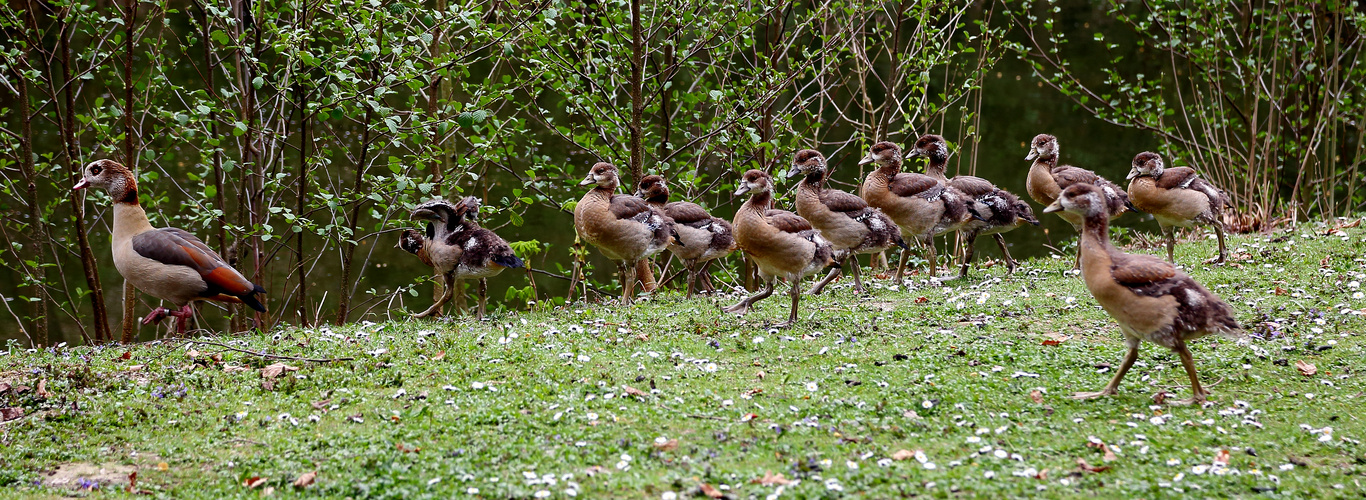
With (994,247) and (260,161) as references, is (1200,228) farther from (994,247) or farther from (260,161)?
(260,161)

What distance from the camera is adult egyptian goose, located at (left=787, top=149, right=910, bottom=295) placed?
1139cm

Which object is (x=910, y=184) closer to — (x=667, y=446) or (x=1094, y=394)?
(x=1094, y=394)

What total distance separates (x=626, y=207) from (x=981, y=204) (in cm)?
421

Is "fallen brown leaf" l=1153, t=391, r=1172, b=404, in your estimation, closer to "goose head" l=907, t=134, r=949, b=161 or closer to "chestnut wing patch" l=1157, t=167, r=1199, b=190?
"chestnut wing patch" l=1157, t=167, r=1199, b=190

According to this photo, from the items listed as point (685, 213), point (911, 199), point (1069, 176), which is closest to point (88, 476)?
point (685, 213)

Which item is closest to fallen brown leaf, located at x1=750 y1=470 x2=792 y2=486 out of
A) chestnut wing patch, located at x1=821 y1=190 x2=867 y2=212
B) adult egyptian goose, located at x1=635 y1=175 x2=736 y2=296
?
chestnut wing patch, located at x1=821 y1=190 x2=867 y2=212

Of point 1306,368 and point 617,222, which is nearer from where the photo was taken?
point 1306,368

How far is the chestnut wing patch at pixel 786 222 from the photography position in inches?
398

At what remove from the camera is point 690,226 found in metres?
12.0

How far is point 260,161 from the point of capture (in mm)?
11945

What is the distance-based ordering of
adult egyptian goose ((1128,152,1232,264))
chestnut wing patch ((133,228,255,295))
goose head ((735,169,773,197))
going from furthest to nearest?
adult egyptian goose ((1128,152,1232,264)) → goose head ((735,169,773,197)) → chestnut wing patch ((133,228,255,295))

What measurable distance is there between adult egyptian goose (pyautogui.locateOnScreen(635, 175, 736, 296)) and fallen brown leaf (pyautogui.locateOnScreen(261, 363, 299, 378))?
4937 mm

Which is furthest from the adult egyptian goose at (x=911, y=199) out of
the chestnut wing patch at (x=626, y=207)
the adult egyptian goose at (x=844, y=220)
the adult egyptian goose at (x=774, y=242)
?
the chestnut wing patch at (x=626, y=207)

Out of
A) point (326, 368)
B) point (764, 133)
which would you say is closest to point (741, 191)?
point (764, 133)
